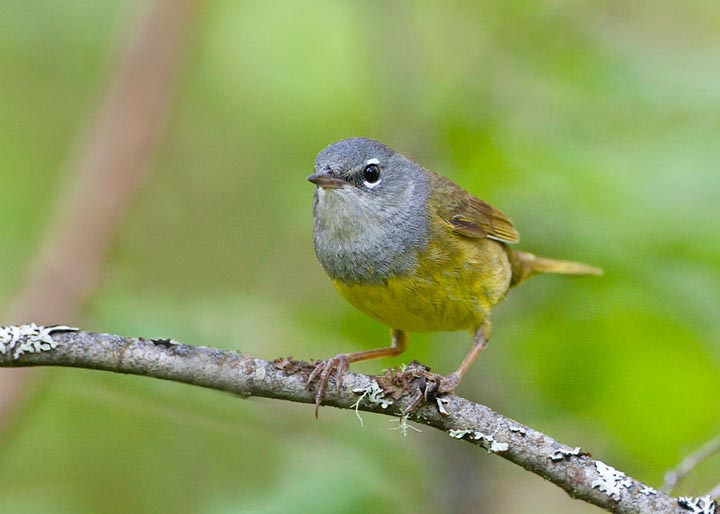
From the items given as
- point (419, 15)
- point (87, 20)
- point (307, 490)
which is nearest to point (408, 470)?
point (307, 490)

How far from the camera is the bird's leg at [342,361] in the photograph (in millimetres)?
3451

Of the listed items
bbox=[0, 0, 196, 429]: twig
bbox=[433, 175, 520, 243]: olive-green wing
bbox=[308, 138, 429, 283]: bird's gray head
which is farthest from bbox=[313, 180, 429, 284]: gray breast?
bbox=[0, 0, 196, 429]: twig

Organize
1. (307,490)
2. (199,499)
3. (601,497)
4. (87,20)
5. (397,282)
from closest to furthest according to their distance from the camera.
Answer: (601,497), (307,490), (397,282), (199,499), (87,20)

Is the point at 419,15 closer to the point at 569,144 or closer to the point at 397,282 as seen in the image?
the point at 569,144

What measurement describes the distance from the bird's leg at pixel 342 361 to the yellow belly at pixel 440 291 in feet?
0.98

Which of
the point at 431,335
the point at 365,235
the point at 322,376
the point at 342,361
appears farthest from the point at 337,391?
the point at 431,335

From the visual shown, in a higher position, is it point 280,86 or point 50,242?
point 280,86

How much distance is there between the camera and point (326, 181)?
15.8ft

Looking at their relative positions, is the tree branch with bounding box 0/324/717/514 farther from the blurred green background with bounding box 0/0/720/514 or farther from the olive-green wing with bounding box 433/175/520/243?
the olive-green wing with bounding box 433/175/520/243

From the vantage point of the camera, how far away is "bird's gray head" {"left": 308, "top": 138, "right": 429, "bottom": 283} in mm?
4805

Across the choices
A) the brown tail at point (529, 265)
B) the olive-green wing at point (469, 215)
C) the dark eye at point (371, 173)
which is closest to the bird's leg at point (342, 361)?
the olive-green wing at point (469, 215)

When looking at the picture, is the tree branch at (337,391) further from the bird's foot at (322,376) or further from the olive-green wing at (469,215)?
the olive-green wing at (469,215)

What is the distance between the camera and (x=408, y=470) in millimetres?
4988

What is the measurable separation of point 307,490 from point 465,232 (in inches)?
74.4
